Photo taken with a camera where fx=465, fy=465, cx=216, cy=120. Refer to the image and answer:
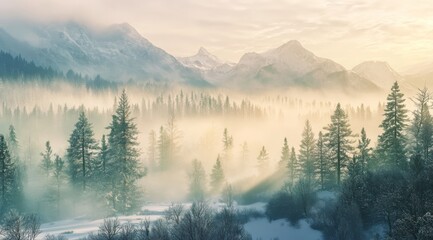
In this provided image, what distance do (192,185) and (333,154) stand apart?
30.7 m

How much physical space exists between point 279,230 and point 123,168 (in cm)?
2042

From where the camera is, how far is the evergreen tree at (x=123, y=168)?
5647cm

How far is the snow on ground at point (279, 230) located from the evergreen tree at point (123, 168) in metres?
15.2

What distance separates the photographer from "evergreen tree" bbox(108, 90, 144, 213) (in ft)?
185

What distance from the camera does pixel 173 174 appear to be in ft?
336

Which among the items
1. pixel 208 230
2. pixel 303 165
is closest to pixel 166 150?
pixel 303 165

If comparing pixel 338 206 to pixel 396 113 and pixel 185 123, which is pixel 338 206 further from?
pixel 185 123

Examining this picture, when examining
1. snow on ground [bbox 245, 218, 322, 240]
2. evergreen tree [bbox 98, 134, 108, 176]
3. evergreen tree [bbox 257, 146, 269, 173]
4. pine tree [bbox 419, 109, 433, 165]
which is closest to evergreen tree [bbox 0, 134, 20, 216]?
evergreen tree [bbox 98, 134, 108, 176]

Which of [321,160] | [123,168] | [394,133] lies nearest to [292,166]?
[321,160]

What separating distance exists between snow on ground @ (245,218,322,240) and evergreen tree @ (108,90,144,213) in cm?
1521

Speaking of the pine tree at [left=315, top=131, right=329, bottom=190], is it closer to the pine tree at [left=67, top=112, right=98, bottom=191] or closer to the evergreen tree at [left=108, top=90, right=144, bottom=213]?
the evergreen tree at [left=108, top=90, right=144, bottom=213]

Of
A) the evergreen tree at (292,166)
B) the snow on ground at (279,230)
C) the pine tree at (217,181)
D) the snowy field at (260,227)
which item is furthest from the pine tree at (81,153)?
the evergreen tree at (292,166)

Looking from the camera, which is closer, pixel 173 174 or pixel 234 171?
pixel 173 174

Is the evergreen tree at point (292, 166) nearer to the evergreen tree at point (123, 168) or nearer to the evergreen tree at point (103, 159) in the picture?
the evergreen tree at point (123, 168)
